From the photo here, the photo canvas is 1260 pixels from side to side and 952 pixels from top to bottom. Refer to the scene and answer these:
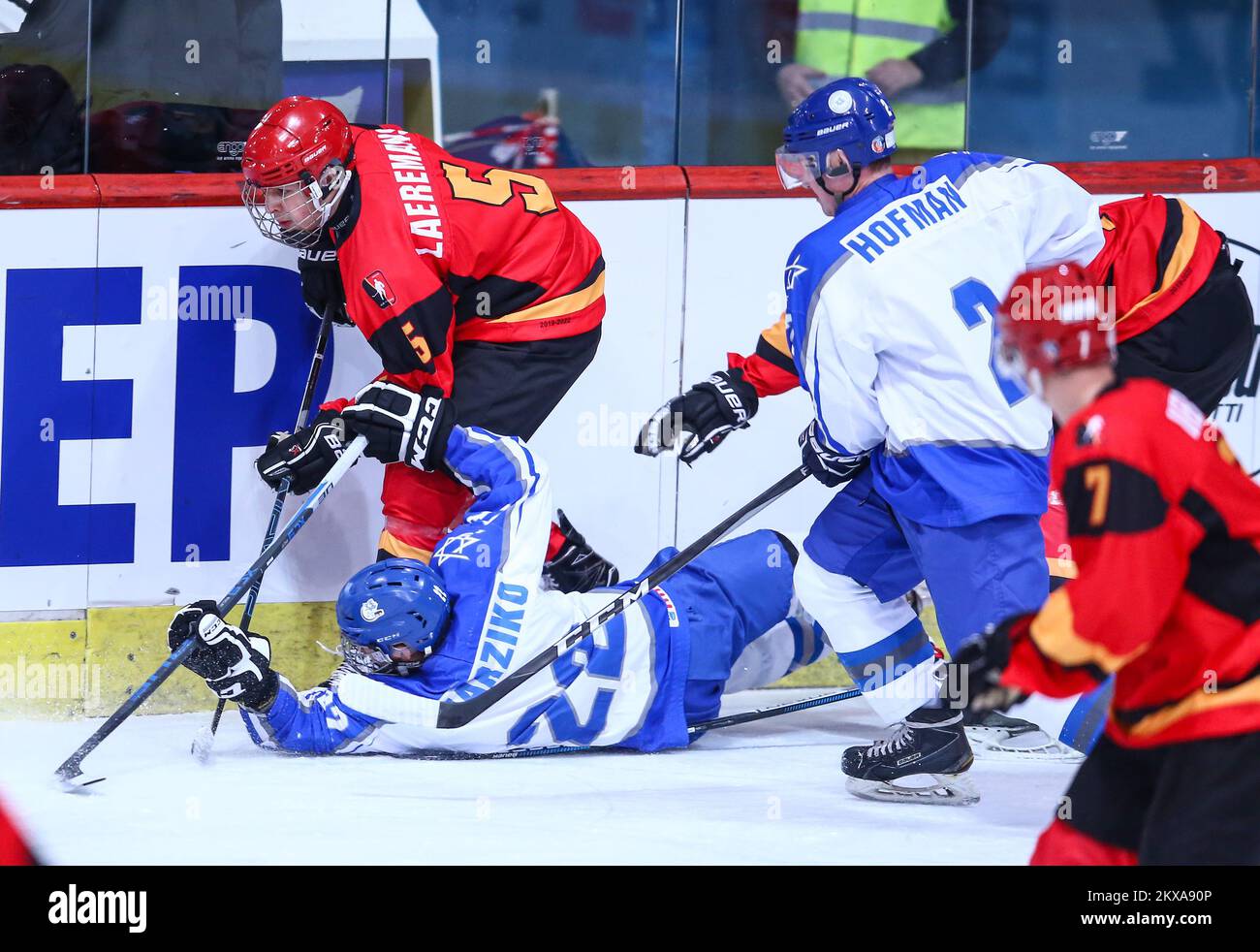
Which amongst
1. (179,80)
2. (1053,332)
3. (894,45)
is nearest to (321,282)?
(179,80)

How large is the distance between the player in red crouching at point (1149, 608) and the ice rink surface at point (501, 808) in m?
0.89

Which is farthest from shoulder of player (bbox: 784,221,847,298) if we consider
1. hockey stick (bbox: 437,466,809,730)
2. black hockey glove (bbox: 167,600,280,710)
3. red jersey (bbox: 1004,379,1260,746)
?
black hockey glove (bbox: 167,600,280,710)

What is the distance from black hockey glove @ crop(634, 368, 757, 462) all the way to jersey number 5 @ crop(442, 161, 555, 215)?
2.18 feet

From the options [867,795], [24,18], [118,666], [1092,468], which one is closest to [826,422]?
[867,795]

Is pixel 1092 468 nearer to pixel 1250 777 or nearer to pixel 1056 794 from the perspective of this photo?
pixel 1250 777

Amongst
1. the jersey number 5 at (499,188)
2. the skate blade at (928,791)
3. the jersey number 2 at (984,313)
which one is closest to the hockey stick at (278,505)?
the jersey number 5 at (499,188)

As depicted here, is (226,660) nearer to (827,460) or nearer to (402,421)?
(402,421)

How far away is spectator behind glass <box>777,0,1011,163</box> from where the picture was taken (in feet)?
15.2

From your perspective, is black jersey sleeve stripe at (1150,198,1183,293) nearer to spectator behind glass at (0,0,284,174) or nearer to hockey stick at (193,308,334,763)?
hockey stick at (193,308,334,763)

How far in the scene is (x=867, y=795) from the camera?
3.42m

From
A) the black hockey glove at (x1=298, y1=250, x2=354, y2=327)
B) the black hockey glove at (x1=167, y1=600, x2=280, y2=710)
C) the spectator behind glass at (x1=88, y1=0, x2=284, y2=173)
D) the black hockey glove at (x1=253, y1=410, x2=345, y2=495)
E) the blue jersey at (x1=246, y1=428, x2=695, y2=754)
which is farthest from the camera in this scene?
the spectator behind glass at (x1=88, y1=0, x2=284, y2=173)

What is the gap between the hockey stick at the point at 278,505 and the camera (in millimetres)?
3752

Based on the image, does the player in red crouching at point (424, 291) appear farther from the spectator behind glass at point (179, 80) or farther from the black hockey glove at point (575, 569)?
the spectator behind glass at point (179, 80)

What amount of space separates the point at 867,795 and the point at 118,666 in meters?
1.95
